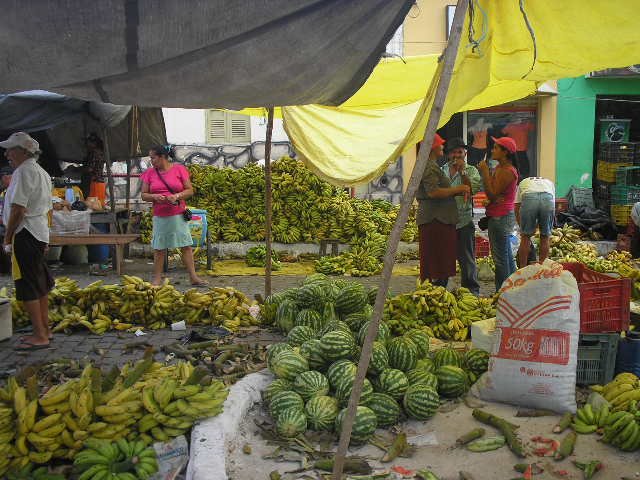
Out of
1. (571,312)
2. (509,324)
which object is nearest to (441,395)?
(509,324)

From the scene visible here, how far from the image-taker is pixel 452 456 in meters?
3.76

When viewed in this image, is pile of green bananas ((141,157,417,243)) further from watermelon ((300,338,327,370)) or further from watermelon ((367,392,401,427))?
watermelon ((367,392,401,427))

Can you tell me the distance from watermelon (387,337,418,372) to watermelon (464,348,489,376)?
495mm

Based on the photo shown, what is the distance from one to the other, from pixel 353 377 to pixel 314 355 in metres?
0.44

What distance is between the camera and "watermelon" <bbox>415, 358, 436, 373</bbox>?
14.8 ft

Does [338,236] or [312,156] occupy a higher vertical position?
[312,156]

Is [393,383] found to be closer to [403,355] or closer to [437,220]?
[403,355]

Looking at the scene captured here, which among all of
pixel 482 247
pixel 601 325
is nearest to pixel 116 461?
pixel 601 325

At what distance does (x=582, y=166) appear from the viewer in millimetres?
15242

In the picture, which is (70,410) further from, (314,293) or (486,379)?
(486,379)

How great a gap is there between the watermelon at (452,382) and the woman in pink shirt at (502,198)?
9.75 feet

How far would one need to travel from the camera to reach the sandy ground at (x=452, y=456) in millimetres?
3541

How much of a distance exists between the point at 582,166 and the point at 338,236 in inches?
301

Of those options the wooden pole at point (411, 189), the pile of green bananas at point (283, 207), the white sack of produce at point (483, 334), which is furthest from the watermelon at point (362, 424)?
the pile of green bananas at point (283, 207)
